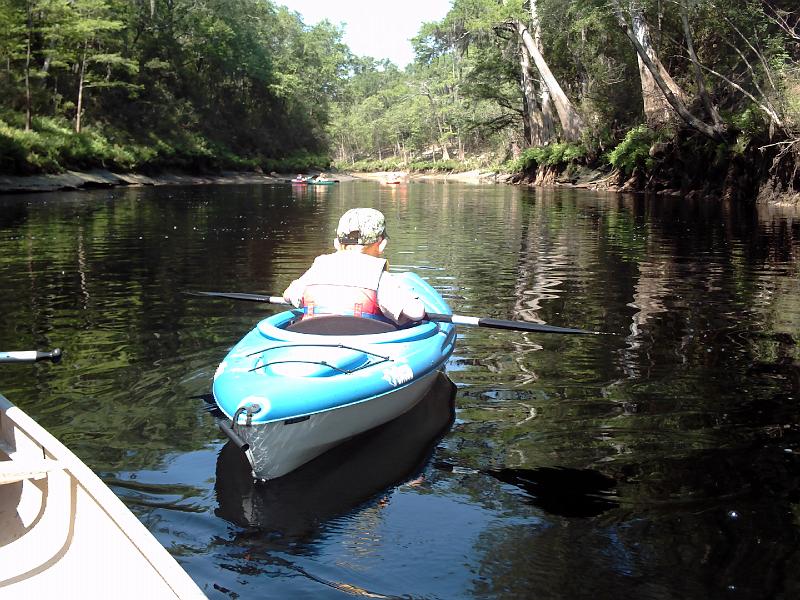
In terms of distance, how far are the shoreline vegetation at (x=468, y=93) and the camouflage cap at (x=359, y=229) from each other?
61.5 feet

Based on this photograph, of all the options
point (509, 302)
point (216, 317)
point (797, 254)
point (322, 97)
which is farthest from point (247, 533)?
point (322, 97)

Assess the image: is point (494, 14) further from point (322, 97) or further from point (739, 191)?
point (322, 97)

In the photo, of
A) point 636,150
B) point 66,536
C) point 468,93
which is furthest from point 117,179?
point 66,536

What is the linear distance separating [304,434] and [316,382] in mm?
276

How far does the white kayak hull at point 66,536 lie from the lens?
7.79ft

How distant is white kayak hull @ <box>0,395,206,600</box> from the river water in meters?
0.59

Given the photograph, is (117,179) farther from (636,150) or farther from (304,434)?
(304,434)

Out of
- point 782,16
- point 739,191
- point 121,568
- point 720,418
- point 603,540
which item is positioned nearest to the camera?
point 121,568

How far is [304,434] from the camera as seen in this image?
4.02 m

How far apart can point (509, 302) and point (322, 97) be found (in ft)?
224

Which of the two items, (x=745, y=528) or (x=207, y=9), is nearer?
(x=745, y=528)

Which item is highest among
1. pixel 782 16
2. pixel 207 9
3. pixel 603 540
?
pixel 207 9

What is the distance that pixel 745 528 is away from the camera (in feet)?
11.9

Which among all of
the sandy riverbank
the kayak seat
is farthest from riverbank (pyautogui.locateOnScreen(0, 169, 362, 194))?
the kayak seat
